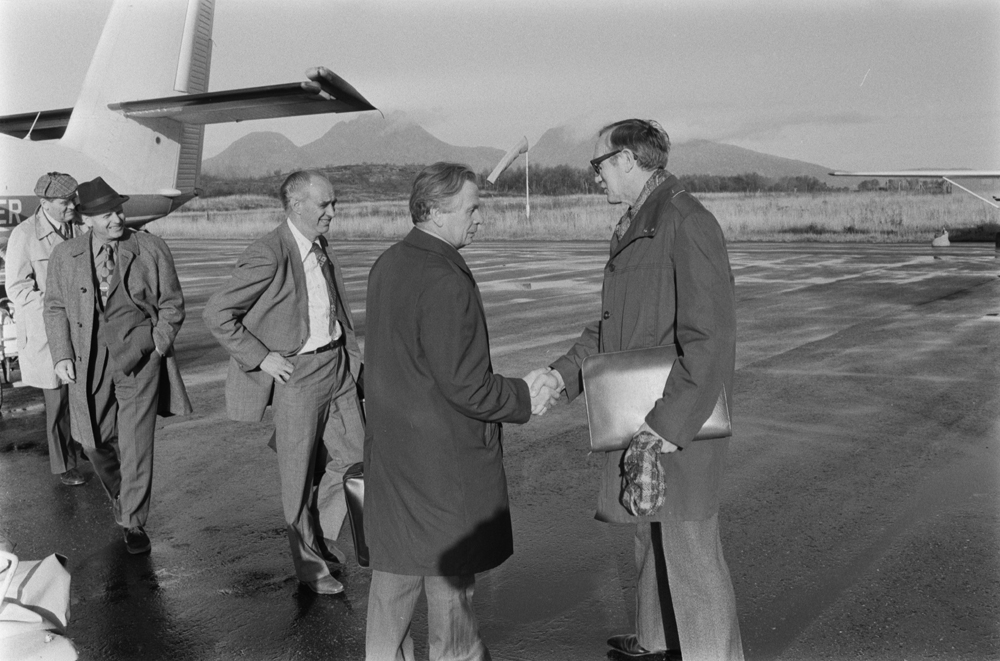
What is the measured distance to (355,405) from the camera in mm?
4191

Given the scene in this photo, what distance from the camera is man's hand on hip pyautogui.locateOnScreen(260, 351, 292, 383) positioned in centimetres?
392

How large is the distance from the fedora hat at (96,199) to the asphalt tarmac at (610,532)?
169cm

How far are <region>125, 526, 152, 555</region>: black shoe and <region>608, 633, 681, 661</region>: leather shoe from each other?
7.86 feet

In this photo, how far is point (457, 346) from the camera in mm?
2609

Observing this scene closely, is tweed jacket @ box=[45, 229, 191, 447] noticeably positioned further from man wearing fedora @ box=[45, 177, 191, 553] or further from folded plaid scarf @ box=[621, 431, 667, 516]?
folded plaid scarf @ box=[621, 431, 667, 516]

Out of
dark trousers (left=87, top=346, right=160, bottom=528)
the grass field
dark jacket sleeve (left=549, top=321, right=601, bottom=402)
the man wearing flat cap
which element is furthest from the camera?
the grass field

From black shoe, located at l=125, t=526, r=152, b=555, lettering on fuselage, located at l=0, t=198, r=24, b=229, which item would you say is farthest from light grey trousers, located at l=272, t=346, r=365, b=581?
lettering on fuselage, located at l=0, t=198, r=24, b=229

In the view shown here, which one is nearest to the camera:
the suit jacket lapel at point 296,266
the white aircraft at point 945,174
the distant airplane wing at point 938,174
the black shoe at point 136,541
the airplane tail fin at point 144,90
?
the suit jacket lapel at point 296,266

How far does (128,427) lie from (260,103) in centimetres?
864

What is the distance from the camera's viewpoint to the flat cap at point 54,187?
605 centimetres

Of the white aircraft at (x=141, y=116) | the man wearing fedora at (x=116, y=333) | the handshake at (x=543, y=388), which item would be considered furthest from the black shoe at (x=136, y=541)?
the white aircraft at (x=141, y=116)

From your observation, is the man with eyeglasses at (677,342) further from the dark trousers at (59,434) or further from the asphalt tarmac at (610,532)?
the dark trousers at (59,434)

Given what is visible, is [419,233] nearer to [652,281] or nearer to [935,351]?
[652,281]

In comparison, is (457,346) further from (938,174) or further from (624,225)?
(938,174)
